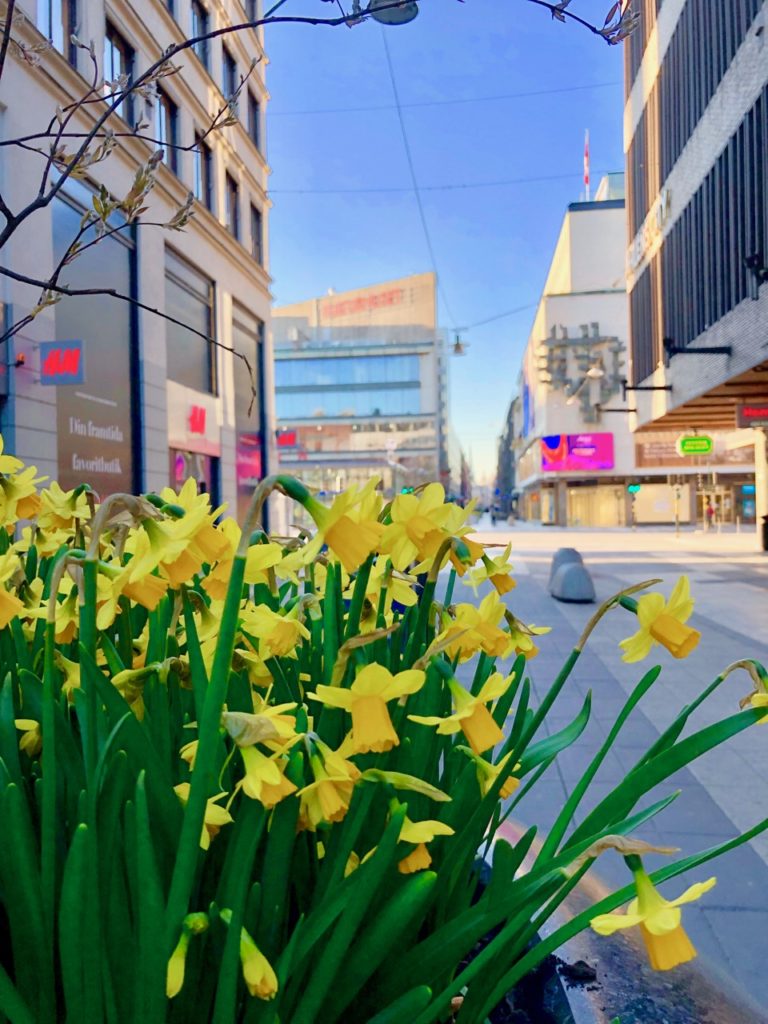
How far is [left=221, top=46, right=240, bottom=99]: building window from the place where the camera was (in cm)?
1725

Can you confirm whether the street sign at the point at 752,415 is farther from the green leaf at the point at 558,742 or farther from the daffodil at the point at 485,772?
the daffodil at the point at 485,772

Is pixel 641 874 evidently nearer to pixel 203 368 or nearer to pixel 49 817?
pixel 49 817

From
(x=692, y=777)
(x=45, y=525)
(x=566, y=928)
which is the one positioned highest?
(x=45, y=525)

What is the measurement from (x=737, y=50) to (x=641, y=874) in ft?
47.0

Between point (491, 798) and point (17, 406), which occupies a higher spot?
point (17, 406)

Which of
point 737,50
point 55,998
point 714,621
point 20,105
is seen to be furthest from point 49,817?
point 737,50

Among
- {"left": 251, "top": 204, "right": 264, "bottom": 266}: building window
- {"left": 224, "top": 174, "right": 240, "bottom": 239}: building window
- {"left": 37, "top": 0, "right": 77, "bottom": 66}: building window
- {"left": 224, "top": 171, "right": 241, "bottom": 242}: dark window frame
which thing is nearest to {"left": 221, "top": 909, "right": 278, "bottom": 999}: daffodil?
{"left": 37, "top": 0, "right": 77, "bottom": 66}: building window

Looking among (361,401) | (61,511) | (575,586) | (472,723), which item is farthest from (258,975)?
(361,401)

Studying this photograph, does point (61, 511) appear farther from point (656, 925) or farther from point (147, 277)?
point (147, 277)

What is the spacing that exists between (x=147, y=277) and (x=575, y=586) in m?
9.02

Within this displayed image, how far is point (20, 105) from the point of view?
30.2 ft

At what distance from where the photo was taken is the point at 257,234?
2012 cm

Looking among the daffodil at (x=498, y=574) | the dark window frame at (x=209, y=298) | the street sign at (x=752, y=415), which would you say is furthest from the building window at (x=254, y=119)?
the daffodil at (x=498, y=574)

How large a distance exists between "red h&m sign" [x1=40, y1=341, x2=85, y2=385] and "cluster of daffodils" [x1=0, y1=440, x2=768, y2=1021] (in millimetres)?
8913
